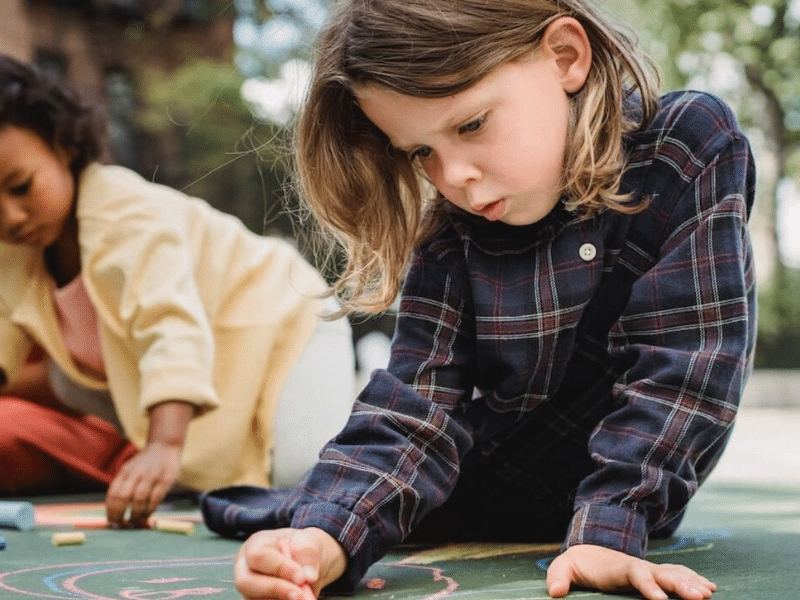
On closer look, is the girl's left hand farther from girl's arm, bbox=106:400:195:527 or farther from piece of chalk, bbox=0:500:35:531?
piece of chalk, bbox=0:500:35:531

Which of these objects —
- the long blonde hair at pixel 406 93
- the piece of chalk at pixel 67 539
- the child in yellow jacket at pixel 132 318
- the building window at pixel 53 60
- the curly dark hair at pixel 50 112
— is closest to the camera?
the long blonde hair at pixel 406 93

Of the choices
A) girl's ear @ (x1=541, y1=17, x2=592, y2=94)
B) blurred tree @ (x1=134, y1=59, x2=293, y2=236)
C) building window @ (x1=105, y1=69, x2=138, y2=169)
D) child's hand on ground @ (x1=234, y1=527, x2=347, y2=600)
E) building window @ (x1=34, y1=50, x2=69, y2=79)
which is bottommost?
child's hand on ground @ (x1=234, y1=527, x2=347, y2=600)

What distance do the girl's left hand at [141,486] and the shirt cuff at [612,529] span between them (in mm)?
993

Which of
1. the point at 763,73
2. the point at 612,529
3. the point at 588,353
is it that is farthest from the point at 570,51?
the point at 763,73

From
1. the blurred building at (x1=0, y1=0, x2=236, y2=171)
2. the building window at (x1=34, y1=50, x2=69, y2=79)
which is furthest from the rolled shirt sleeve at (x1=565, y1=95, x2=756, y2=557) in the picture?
the building window at (x1=34, y1=50, x2=69, y2=79)

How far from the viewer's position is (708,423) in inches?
52.9

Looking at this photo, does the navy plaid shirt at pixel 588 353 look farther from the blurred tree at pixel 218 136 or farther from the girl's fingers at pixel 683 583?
the blurred tree at pixel 218 136

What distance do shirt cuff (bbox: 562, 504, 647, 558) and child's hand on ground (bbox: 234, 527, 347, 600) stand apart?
0.29 m

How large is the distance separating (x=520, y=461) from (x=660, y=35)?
910cm

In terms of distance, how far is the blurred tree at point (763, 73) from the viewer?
10102 mm

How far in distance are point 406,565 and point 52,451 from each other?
1482mm

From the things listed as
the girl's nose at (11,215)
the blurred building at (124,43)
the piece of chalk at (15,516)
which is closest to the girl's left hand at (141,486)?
the piece of chalk at (15,516)

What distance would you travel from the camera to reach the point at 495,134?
1.37m

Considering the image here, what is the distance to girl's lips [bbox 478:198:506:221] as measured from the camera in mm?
1413
